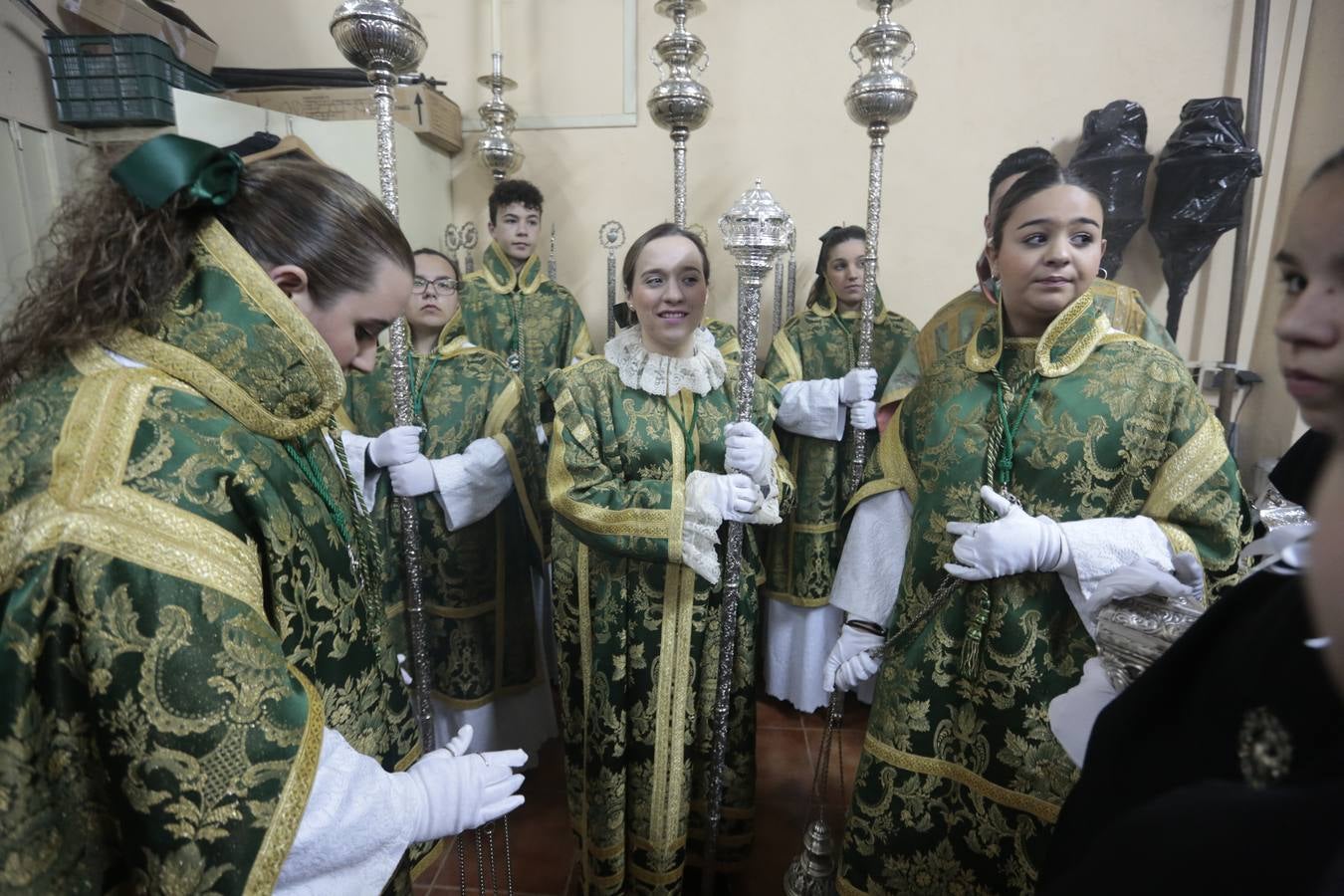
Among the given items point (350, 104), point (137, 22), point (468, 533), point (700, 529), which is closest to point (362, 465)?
point (468, 533)

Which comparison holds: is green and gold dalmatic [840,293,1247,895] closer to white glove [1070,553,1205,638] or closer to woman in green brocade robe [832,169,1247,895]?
woman in green brocade robe [832,169,1247,895]

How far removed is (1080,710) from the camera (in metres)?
0.99

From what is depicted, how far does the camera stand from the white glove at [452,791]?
0.91 meters

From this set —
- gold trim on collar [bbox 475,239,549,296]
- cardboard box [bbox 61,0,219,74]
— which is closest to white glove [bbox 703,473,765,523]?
gold trim on collar [bbox 475,239,549,296]

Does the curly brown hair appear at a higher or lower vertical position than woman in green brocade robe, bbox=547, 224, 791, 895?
higher

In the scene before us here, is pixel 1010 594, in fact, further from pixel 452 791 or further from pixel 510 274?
pixel 510 274

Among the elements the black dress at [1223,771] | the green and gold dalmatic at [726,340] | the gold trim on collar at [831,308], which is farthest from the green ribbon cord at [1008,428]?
the gold trim on collar at [831,308]

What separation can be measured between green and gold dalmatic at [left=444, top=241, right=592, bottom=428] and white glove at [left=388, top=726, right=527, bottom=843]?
2274 millimetres

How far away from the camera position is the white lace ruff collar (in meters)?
1.81

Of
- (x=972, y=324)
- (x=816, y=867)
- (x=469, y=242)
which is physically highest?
(x=469, y=242)

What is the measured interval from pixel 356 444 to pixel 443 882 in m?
1.49

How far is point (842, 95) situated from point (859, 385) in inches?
75.5

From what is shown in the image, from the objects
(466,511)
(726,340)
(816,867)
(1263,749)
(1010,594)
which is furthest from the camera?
(726,340)

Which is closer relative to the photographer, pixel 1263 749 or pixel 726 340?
pixel 1263 749
